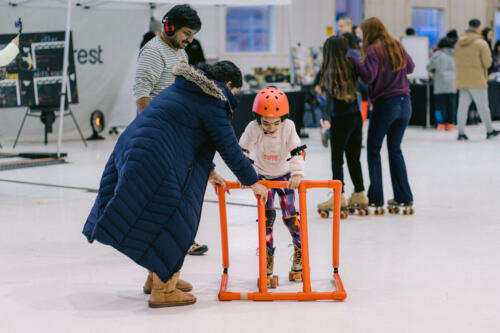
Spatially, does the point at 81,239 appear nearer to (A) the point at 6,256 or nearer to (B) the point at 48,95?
(A) the point at 6,256

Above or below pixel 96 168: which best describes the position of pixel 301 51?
above

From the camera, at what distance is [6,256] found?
15.4 ft

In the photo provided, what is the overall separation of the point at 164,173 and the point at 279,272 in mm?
1201

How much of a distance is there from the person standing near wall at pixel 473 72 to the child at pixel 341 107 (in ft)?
19.8

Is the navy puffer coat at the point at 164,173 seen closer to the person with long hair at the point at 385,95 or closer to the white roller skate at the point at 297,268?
the white roller skate at the point at 297,268

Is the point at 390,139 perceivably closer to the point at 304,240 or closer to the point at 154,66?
the point at 154,66

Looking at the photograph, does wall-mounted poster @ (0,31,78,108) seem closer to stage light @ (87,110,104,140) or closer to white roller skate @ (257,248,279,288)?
stage light @ (87,110,104,140)

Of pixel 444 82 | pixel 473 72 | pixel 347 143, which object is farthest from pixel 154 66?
pixel 444 82

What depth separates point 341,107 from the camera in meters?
5.63

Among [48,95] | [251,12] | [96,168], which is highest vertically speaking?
[251,12]

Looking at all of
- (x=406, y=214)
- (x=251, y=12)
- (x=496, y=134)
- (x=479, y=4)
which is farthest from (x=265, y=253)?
(x=479, y=4)

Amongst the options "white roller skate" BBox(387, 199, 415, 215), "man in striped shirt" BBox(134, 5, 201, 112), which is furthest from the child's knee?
"white roller skate" BBox(387, 199, 415, 215)

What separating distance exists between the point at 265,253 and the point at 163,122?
2.87 ft

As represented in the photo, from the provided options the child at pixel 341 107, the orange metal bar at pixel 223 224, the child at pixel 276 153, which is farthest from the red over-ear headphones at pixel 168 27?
the child at pixel 341 107
